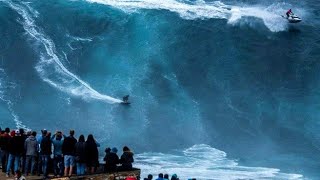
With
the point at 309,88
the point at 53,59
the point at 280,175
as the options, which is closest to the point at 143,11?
the point at 53,59

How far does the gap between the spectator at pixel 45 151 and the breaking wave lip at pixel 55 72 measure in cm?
2744

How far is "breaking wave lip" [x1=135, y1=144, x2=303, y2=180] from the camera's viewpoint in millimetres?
38781

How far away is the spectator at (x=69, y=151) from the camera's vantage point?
24453mm

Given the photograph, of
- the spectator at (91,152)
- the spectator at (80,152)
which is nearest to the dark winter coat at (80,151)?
the spectator at (80,152)

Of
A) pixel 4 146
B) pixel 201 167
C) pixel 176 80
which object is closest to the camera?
pixel 4 146

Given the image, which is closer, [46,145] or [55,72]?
[46,145]

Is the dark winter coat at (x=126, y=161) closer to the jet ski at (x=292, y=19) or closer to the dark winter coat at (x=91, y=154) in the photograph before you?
the dark winter coat at (x=91, y=154)

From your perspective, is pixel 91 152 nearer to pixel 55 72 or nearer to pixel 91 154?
pixel 91 154

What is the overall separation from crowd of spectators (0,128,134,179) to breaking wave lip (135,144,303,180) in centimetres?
1289

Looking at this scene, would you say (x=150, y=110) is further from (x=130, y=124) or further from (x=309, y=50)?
(x=309, y=50)

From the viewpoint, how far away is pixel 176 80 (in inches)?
2354

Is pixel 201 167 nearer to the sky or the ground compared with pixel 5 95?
nearer to the ground

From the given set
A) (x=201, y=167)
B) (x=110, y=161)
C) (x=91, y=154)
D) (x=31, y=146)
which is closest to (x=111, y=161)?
(x=110, y=161)

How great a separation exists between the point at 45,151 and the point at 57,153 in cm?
51
